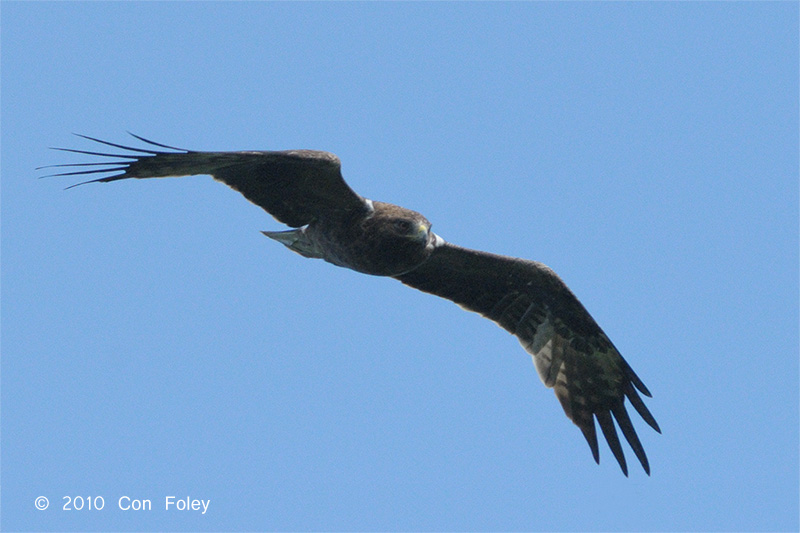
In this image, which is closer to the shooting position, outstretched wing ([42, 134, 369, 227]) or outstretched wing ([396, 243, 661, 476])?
outstretched wing ([42, 134, 369, 227])

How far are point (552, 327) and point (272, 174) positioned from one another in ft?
11.0

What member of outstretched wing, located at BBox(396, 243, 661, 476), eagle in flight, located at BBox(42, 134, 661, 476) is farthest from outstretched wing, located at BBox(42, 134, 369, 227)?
outstretched wing, located at BBox(396, 243, 661, 476)

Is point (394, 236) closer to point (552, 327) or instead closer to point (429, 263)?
point (429, 263)

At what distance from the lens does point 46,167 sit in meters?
8.87

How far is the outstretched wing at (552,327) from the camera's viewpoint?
11.0 meters

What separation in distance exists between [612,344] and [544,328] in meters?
0.68

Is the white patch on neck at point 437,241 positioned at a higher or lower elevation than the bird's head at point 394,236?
higher

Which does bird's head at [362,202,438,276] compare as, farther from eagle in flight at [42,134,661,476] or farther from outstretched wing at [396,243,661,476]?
outstretched wing at [396,243,661,476]

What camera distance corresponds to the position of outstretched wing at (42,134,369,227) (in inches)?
364

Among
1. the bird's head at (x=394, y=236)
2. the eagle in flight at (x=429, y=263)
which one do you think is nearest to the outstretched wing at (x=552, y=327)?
the eagle in flight at (x=429, y=263)

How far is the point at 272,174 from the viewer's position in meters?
9.91

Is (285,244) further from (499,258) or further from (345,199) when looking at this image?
(499,258)

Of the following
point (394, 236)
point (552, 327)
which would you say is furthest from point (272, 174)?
point (552, 327)

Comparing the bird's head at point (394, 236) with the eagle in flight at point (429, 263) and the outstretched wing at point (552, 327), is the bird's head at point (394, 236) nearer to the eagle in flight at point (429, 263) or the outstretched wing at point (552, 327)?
the eagle in flight at point (429, 263)
